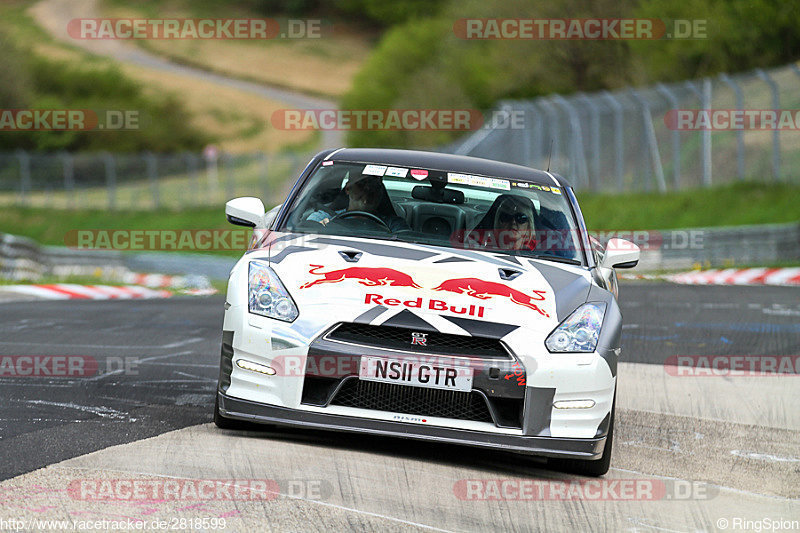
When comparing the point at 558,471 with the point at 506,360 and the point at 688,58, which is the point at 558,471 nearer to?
the point at 506,360

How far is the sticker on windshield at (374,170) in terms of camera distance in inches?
285

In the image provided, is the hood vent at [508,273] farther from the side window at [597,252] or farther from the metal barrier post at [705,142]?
the metal barrier post at [705,142]

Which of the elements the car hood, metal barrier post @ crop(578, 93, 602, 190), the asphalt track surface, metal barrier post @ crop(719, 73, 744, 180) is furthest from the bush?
the car hood

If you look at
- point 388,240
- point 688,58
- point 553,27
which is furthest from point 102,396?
point 553,27

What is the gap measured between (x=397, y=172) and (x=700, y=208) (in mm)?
19253

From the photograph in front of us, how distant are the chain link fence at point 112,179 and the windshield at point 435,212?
1484 inches

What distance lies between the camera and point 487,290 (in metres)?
5.98

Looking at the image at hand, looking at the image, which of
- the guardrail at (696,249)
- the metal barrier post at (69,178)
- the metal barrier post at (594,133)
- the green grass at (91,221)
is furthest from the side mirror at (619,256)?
the metal barrier post at (69,178)

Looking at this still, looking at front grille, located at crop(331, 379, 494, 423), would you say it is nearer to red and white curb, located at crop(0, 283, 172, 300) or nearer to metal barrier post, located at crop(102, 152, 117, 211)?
red and white curb, located at crop(0, 283, 172, 300)

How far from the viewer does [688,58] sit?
37750 millimetres

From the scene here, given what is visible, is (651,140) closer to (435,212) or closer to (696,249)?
(696,249)

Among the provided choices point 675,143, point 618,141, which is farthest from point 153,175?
point 675,143

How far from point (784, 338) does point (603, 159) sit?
61.8ft

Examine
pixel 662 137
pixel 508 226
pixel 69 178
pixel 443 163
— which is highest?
pixel 443 163
